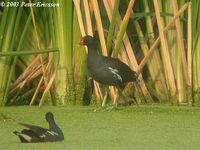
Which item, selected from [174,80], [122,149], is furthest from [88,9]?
[122,149]

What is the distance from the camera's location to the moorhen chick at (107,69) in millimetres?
6914

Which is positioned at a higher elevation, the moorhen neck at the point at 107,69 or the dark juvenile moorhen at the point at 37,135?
the moorhen neck at the point at 107,69

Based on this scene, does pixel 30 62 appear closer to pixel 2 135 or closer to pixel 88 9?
pixel 88 9

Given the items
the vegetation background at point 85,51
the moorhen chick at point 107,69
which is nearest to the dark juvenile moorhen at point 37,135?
the vegetation background at point 85,51

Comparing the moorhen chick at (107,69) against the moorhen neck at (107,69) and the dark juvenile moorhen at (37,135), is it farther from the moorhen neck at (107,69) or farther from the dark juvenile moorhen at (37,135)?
the dark juvenile moorhen at (37,135)

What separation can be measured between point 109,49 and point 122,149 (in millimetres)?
2387

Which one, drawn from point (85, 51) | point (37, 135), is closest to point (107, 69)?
point (85, 51)

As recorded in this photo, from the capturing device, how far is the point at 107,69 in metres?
7.08

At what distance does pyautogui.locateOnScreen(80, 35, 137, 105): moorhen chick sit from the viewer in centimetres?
691

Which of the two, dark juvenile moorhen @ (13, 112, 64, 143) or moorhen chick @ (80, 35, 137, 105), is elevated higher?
moorhen chick @ (80, 35, 137, 105)

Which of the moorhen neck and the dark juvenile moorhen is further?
the moorhen neck

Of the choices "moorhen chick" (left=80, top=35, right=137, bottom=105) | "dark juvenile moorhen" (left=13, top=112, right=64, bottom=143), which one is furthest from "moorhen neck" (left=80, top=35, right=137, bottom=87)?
"dark juvenile moorhen" (left=13, top=112, right=64, bottom=143)

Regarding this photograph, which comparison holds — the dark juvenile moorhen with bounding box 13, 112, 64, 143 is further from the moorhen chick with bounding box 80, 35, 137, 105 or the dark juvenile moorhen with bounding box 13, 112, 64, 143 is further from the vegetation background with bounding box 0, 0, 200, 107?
the moorhen chick with bounding box 80, 35, 137, 105

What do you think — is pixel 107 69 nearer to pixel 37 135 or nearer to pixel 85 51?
pixel 85 51
